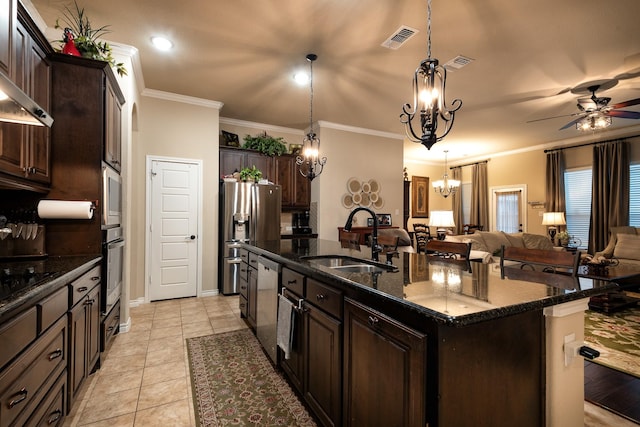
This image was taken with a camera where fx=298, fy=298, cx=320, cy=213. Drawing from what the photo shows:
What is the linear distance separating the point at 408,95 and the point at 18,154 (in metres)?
4.29

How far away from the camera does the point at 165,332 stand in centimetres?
317

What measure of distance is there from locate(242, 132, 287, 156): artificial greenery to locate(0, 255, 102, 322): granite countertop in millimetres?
3366

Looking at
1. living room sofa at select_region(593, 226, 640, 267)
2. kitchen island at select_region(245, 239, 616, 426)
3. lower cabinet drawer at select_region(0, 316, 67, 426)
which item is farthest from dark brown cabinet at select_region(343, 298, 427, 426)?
living room sofa at select_region(593, 226, 640, 267)

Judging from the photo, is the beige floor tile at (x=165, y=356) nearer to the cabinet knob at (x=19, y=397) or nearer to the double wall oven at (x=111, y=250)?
the double wall oven at (x=111, y=250)

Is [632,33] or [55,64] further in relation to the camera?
[632,33]

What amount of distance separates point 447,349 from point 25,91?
2.69m

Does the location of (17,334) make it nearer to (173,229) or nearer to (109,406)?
(109,406)

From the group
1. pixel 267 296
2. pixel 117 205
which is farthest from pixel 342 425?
pixel 117 205

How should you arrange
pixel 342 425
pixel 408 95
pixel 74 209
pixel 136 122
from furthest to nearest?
pixel 408 95 < pixel 136 122 < pixel 74 209 < pixel 342 425

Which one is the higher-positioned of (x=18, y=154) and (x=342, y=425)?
(x=18, y=154)

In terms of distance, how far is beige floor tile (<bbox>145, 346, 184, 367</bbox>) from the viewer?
2553 millimetres

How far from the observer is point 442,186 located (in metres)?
7.64

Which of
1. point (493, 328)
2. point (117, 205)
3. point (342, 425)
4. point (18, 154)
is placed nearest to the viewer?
point (493, 328)

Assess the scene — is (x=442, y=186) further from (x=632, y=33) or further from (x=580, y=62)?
(x=632, y=33)
